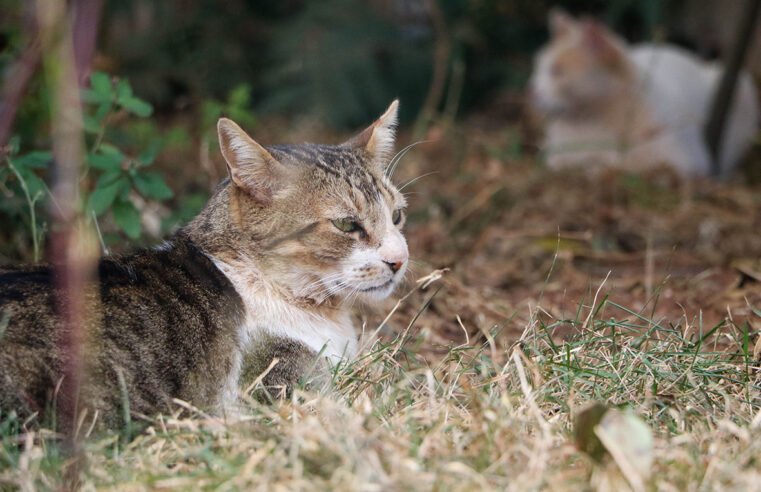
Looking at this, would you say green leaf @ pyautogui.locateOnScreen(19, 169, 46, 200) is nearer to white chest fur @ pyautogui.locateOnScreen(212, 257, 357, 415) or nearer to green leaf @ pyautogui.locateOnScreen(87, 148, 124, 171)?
green leaf @ pyautogui.locateOnScreen(87, 148, 124, 171)

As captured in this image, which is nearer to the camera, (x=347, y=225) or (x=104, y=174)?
(x=347, y=225)

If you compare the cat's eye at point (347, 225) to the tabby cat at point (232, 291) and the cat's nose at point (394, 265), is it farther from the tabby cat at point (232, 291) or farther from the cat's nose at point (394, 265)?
the cat's nose at point (394, 265)

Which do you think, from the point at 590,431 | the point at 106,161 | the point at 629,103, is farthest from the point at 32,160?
the point at 629,103

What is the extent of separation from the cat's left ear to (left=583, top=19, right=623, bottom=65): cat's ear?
11.4ft

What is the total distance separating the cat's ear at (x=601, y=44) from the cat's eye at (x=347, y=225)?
159 inches

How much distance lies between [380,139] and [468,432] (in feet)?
4.40

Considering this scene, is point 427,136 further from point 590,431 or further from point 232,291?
point 590,431

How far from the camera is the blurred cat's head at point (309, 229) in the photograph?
2773 mm

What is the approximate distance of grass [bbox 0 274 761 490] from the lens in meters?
1.89

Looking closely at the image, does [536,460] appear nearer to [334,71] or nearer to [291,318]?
[291,318]

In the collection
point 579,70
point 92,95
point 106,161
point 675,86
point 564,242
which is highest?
point 92,95

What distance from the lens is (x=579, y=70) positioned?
6.52 metres

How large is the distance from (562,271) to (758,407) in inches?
70.8

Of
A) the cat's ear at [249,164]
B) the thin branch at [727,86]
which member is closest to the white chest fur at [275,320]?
the cat's ear at [249,164]
